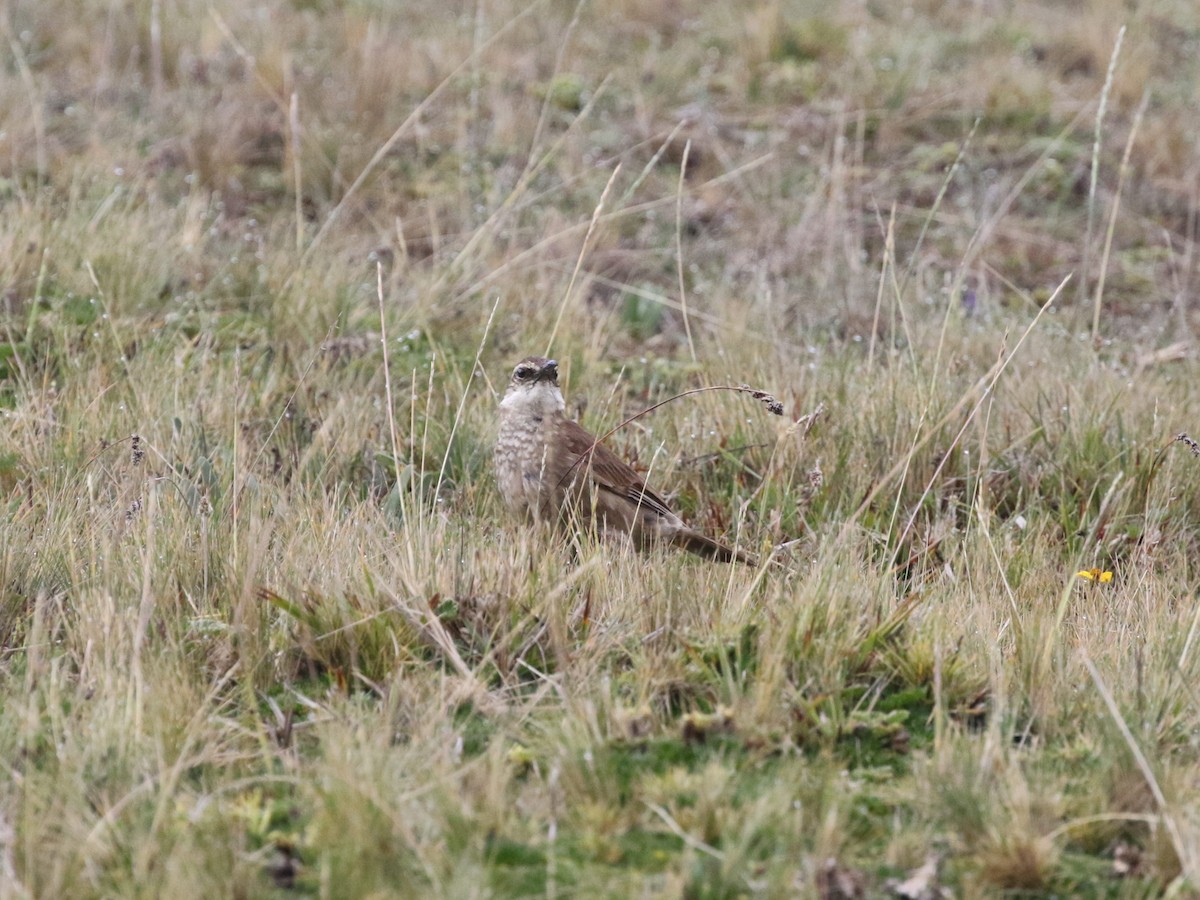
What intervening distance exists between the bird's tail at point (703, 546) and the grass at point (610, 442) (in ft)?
0.51

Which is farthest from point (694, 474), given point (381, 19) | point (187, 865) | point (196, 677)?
point (381, 19)

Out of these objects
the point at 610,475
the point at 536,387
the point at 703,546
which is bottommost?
the point at 703,546

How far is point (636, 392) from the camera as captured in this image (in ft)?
22.7

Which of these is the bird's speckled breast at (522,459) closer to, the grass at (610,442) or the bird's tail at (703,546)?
the grass at (610,442)

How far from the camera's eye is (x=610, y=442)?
597 centimetres

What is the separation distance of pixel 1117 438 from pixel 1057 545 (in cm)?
73

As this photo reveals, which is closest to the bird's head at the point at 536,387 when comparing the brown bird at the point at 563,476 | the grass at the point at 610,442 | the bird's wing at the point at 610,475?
the brown bird at the point at 563,476

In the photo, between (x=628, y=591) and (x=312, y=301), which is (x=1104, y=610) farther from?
(x=312, y=301)

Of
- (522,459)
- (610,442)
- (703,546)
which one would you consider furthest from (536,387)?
(703,546)

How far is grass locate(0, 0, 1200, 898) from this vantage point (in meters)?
3.19

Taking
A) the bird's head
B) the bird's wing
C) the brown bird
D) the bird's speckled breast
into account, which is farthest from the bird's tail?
the bird's head

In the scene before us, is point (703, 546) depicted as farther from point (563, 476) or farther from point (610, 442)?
point (610, 442)

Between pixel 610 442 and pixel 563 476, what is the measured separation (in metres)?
0.80

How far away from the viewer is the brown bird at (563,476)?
520cm
